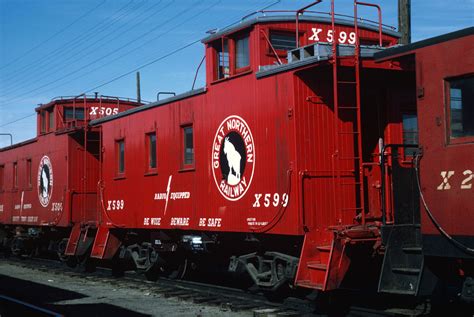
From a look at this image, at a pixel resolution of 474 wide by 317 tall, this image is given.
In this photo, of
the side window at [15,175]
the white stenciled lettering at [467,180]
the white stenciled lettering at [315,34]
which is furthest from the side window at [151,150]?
the side window at [15,175]

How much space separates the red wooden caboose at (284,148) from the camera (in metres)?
9.29

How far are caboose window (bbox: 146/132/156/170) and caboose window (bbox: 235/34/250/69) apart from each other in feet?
11.0

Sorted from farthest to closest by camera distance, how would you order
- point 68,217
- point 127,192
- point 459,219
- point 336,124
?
1. point 68,217
2. point 127,192
3. point 336,124
4. point 459,219

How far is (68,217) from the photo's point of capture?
17391 millimetres

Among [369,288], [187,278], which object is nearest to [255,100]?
[369,288]

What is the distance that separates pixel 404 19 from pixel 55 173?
10.4 m

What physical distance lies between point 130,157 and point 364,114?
6274mm

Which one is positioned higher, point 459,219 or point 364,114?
point 364,114

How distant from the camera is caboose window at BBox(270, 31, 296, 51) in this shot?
10922mm

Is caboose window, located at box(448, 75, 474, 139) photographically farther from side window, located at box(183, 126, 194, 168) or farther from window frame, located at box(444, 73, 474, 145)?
side window, located at box(183, 126, 194, 168)

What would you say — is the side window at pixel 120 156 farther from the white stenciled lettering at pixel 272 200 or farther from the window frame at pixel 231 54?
the white stenciled lettering at pixel 272 200

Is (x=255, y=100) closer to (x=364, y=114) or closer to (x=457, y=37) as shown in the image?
(x=364, y=114)

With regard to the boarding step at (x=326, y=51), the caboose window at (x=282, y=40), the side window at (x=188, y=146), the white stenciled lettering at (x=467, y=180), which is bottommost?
the white stenciled lettering at (x=467, y=180)

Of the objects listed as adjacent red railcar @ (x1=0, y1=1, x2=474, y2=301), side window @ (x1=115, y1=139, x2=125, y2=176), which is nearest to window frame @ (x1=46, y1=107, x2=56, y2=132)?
side window @ (x1=115, y1=139, x2=125, y2=176)
